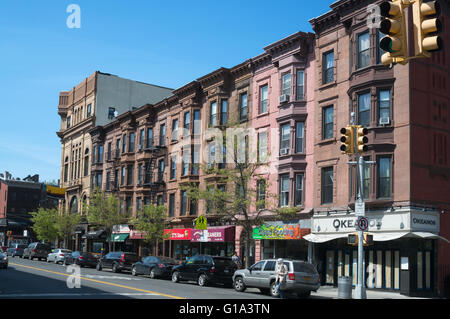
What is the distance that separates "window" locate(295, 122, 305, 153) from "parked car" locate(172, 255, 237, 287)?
8.70 metres

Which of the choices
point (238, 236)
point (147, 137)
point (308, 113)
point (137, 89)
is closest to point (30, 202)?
point (137, 89)

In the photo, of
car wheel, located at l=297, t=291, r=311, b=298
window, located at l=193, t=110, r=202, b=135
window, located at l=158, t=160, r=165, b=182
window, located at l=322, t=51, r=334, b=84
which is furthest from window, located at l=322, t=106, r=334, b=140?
window, located at l=158, t=160, r=165, b=182

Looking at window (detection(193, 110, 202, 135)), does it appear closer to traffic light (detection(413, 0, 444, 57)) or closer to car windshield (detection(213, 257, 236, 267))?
car windshield (detection(213, 257, 236, 267))

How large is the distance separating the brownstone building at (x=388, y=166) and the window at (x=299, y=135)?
85.0 inches

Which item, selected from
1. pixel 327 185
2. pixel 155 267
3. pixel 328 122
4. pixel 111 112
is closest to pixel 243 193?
pixel 327 185

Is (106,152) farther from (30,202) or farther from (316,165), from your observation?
(30,202)

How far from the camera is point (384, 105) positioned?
27062mm

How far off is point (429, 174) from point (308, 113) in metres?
8.21

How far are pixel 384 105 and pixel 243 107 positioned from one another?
12564 mm

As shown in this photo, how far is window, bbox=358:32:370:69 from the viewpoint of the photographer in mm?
28031

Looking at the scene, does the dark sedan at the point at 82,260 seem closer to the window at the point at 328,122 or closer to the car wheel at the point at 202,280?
the car wheel at the point at 202,280

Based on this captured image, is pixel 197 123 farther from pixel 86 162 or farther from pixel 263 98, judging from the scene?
pixel 86 162

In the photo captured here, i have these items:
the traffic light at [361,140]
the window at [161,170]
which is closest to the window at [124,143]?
the window at [161,170]

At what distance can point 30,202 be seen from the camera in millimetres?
99188
